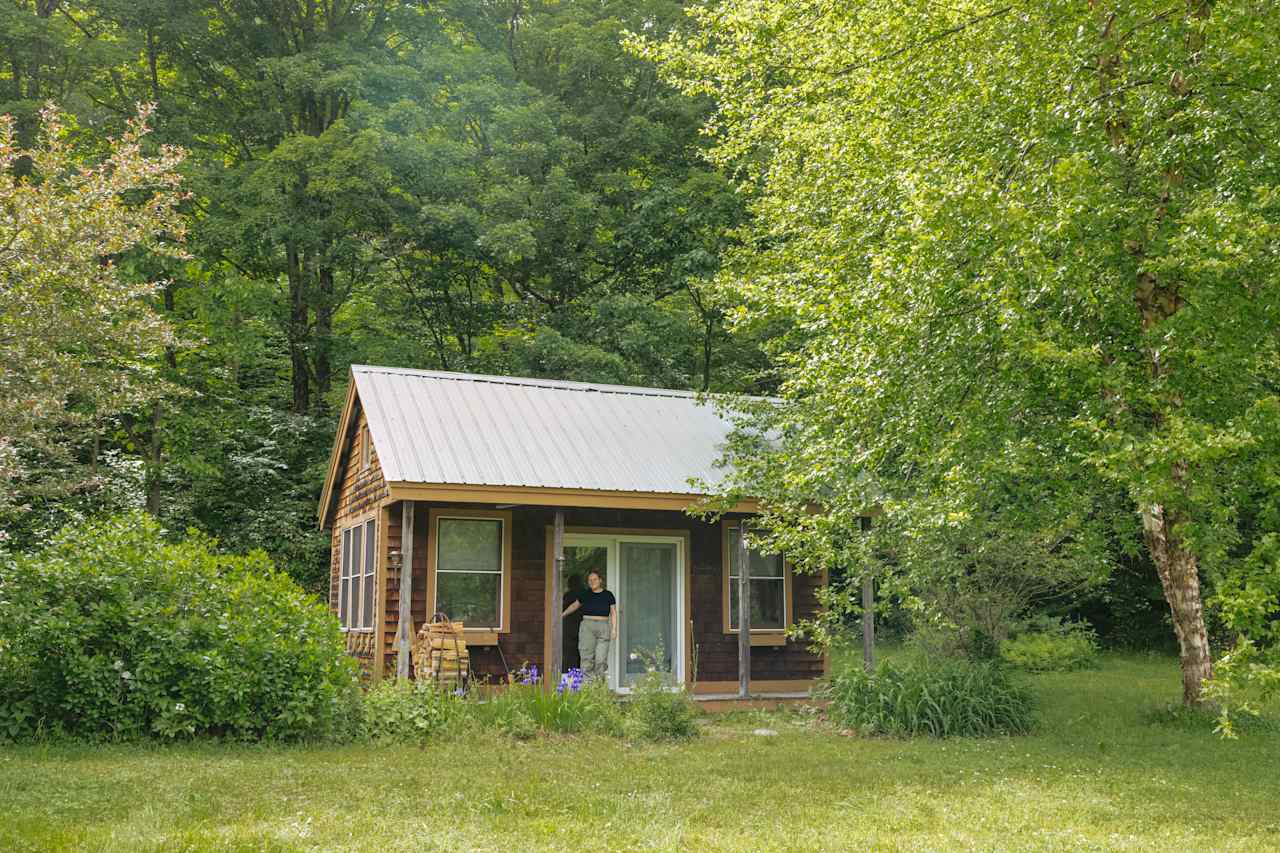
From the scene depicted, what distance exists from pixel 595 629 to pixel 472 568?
1.84 m

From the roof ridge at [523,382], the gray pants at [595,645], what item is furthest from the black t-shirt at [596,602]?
the roof ridge at [523,382]

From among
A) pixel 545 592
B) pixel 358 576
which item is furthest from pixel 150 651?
pixel 358 576

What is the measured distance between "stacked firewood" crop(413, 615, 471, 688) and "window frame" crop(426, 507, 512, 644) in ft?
3.05

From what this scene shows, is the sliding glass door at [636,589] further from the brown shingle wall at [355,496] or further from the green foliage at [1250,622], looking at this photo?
the green foliage at [1250,622]

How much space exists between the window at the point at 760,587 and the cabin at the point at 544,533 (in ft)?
0.07

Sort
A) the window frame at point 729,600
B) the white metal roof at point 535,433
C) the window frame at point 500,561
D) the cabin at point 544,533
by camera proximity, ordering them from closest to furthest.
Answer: the white metal roof at point 535,433
the cabin at point 544,533
the window frame at point 500,561
the window frame at point 729,600

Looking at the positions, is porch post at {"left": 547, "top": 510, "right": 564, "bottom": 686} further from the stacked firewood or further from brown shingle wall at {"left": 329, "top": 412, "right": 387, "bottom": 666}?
brown shingle wall at {"left": 329, "top": 412, "right": 387, "bottom": 666}

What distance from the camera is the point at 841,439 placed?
34.9 feet

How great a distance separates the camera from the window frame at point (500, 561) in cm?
1430

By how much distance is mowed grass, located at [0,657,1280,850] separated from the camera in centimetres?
662

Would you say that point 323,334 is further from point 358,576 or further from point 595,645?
point 595,645

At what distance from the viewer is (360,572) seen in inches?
640

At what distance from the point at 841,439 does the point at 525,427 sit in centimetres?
594

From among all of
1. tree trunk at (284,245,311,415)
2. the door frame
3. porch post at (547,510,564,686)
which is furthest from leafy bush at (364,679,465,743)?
tree trunk at (284,245,311,415)
